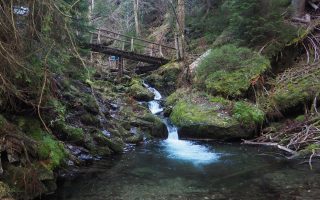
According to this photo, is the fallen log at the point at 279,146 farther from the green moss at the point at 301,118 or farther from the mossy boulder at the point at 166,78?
the mossy boulder at the point at 166,78

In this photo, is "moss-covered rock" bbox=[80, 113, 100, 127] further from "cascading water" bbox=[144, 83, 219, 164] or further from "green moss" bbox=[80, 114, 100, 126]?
"cascading water" bbox=[144, 83, 219, 164]

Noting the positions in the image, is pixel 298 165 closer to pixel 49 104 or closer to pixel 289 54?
pixel 49 104

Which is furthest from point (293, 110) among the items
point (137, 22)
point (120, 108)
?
point (137, 22)

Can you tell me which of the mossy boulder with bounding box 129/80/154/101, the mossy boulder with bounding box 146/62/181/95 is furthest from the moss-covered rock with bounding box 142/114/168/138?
the mossy boulder with bounding box 146/62/181/95

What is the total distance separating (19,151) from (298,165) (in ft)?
18.5

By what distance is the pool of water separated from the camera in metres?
6.79

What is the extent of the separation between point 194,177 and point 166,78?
467 inches

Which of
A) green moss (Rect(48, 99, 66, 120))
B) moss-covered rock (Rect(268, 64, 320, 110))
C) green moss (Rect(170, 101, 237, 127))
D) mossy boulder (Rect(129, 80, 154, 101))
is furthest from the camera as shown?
mossy boulder (Rect(129, 80, 154, 101))

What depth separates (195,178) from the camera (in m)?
7.94

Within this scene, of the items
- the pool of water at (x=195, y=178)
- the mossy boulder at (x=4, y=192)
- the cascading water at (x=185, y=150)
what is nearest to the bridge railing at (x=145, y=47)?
the cascading water at (x=185, y=150)

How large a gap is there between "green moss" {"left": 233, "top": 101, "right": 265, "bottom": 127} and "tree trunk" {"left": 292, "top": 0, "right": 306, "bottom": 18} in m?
6.37

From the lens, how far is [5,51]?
5504mm

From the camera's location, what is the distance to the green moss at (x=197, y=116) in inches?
463

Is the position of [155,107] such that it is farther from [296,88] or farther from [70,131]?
[70,131]
